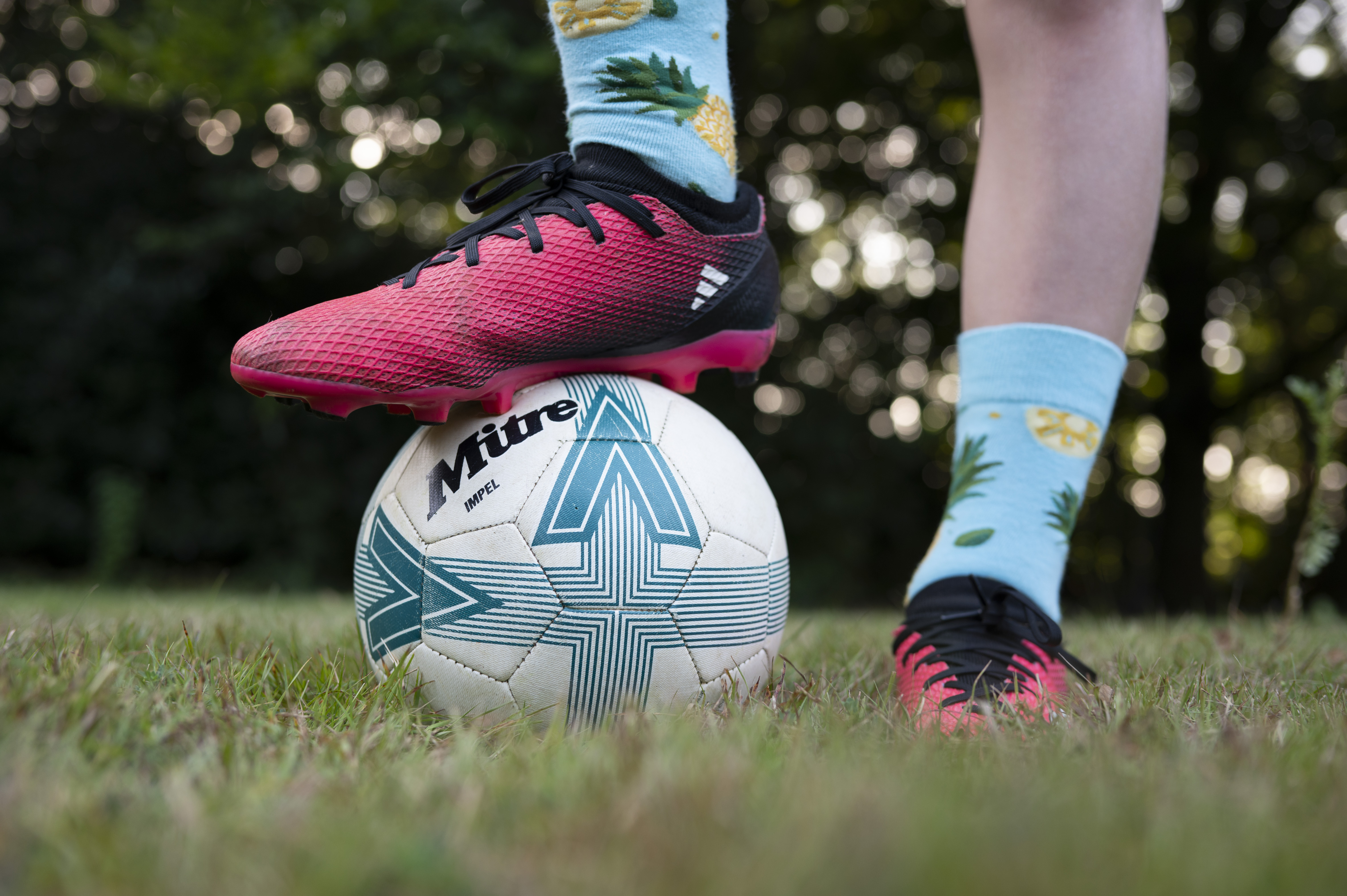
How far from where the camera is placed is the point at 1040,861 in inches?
29.1

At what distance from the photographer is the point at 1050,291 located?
1.75 m

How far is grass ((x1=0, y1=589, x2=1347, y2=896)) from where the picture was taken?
29.0 inches

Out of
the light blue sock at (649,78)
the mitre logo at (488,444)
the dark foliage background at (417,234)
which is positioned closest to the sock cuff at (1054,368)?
the light blue sock at (649,78)

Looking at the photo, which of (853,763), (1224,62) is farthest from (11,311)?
(1224,62)

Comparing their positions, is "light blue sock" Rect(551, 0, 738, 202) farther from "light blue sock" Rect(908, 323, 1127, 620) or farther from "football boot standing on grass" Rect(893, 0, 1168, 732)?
"light blue sock" Rect(908, 323, 1127, 620)

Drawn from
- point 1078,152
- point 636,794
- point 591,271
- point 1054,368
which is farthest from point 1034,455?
point 636,794

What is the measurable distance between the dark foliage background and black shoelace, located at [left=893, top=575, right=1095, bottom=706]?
16.6 feet

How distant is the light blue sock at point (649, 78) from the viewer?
1689 mm

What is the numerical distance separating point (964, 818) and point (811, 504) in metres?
6.91

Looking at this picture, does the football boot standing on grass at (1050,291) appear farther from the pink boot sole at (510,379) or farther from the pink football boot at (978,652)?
the pink boot sole at (510,379)

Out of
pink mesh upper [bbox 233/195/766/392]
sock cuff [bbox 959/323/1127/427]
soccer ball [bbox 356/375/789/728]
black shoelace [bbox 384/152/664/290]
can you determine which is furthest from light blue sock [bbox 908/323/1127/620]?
black shoelace [bbox 384/152/664/290]

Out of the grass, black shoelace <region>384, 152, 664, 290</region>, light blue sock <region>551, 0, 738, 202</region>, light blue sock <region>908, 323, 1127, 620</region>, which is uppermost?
light blue sock <region>551, 0, 738, 202</region>

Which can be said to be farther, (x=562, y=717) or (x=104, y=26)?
(x=104, y=26)

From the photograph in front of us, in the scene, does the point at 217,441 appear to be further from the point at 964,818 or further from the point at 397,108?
the point at 964,818
